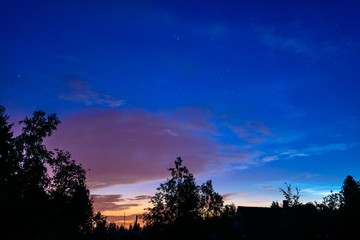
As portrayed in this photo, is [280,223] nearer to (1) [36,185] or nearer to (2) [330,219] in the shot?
(2) [330,219]

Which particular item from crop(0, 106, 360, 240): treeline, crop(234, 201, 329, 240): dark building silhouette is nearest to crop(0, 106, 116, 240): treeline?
crop(0, 106, 360, 240): treeline

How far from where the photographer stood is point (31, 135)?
33438 mm

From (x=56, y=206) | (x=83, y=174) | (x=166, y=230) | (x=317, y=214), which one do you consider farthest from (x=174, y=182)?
(x=317, y=214)

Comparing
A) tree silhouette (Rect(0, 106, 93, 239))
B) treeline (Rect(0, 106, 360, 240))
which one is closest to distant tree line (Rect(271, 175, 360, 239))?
treeline (Rect(0, 106, 360, 240))

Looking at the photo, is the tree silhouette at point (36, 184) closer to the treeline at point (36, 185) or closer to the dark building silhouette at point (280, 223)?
the treeline at point (36, 185)

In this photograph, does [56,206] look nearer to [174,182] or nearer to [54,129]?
[54,129]

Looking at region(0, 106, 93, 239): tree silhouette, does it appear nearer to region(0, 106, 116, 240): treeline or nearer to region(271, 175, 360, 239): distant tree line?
region(0, 106, 116, 240): treeline

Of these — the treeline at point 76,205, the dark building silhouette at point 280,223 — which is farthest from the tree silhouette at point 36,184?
the dark building silhouette at point 280,223

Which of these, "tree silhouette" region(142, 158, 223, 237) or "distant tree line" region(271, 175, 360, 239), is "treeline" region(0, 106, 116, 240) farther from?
"distant tree line" region(271, 175, 360, 239)

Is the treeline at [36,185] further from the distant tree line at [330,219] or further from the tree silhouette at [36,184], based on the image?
the distant tree line at [330,219]

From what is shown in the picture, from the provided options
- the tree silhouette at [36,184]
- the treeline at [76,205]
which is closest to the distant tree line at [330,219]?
the treeline at [76,205]

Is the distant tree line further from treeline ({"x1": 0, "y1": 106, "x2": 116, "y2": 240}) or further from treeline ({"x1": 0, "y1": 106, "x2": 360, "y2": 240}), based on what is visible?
treeline ({"x1": 0, "y1": 106, "x2": 116, "y2": 240})

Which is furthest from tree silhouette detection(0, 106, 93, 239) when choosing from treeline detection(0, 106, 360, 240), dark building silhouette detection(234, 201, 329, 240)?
dark building silhouette detection(234, 201, 329, 240)

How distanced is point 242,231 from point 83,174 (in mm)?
30785
